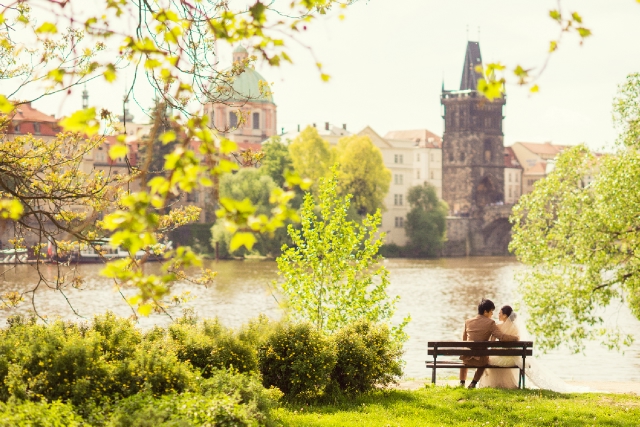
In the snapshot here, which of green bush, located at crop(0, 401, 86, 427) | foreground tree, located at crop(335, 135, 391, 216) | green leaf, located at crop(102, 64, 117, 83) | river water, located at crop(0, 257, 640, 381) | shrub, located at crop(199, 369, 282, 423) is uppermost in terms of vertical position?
foreground tree, located at crop(335, 135, 391, 216)

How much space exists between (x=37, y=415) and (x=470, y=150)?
306ft

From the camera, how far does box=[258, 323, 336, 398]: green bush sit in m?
9.88

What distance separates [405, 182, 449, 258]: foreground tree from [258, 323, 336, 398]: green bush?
63.6 m

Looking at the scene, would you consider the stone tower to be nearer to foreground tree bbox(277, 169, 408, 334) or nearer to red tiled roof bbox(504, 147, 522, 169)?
red tiled roof bbox(504, 147, 522, 169)

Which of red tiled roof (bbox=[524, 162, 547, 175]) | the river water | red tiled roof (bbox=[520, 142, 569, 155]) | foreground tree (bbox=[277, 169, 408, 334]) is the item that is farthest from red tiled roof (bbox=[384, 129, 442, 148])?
foreground tree (bbox=[277, 169, 408, 334])

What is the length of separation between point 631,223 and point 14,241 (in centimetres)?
1057

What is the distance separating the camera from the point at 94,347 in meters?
7.68

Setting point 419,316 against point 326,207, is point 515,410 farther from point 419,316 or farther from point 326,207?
point 419,316

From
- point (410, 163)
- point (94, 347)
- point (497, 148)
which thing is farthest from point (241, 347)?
point (497, 148)

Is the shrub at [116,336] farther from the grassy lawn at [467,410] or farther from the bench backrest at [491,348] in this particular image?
the bench backrest at [491,348]

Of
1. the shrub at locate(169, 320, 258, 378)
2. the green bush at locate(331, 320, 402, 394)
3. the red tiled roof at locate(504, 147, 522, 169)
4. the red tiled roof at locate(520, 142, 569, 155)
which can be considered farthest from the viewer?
the red tiled roof at locate(520, 142, 569, 155)

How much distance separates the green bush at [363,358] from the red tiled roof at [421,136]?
303 ft

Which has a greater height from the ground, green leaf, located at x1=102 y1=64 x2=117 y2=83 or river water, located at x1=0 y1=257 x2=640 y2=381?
green leaf, located at x1=102 y1=64 x2=117 y2=83

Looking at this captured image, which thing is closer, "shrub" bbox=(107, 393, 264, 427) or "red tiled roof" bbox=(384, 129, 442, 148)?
"shrub" bbox=(107, 393, 264, 427)
